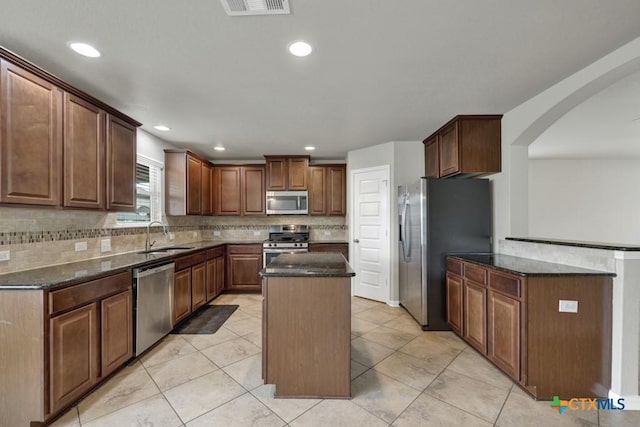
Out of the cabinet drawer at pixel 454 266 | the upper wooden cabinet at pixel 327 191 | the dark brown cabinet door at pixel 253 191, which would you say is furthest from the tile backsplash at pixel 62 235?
the cabinet drawer at pixel 454 266

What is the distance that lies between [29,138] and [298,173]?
3.31 meters

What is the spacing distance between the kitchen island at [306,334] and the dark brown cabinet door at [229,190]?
321 centimetres

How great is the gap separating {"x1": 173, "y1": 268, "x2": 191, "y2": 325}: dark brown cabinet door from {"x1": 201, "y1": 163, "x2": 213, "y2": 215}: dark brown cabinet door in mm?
1457

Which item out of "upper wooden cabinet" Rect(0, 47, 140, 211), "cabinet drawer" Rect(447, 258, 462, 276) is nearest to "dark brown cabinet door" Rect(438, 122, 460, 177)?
"cabinet drawer" Rect(447, 258, 462, 276)

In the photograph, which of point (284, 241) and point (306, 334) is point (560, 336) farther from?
point (284, 241)

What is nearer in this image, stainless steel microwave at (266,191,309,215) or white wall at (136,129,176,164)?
white wall at (136,129,176,164)

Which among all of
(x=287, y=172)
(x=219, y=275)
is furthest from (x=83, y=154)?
(x=287, y=172)

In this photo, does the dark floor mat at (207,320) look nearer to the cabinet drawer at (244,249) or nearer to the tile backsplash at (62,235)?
the cabinet drawer at (244,249)

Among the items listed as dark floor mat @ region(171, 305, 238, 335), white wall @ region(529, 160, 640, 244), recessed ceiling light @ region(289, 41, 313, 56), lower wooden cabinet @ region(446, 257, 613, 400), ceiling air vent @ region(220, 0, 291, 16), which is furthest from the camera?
white wall @ region(529, 160, 640, 244)

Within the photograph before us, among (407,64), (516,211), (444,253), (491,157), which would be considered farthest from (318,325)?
A: (491,157)

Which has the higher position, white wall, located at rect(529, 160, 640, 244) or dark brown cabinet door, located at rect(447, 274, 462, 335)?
white wall, located at rect(529, 160, 640, 244)

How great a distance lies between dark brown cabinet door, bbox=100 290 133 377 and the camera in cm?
201

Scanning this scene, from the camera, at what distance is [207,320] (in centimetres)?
335

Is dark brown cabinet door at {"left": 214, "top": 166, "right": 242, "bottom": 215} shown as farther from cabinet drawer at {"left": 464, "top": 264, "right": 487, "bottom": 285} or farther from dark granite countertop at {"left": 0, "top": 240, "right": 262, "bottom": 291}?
cabinet drawer at {"left": 464, "top": 264, "right": 487, "bottom": 285}
